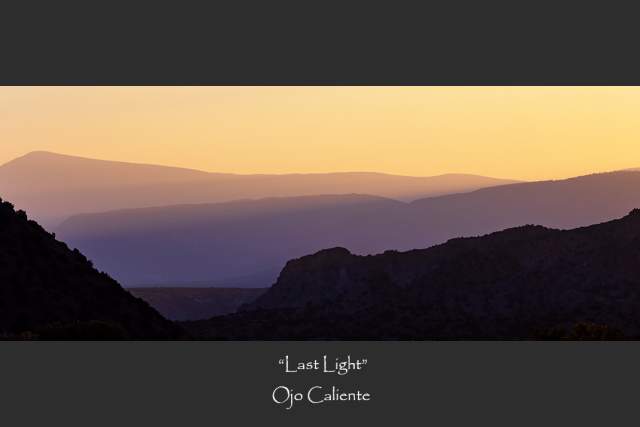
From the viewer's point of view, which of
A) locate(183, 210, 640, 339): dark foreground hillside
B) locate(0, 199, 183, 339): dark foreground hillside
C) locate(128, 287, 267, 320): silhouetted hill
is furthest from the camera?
locate(128, 287, 267, 320): silhouetted hill

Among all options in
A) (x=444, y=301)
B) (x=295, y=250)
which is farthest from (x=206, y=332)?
(x=444, y=301)

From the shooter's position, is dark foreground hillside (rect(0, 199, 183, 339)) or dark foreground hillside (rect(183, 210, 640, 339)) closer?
dark foreground hillside (rect(0, 199, 183, 339))

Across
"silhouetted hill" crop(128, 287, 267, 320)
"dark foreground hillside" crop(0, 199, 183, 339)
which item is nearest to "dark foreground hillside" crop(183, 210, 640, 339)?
"silhouetted hill" crop(128, 287, 267, 320)

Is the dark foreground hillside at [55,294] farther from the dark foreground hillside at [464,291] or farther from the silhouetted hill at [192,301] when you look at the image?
the silhouetted hill at [192,301]

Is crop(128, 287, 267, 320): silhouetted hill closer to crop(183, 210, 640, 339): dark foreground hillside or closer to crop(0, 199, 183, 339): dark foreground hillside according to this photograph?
crop(183, 210, 640, 339): dark foreground hillside

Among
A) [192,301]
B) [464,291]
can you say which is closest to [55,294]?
[192,301]
